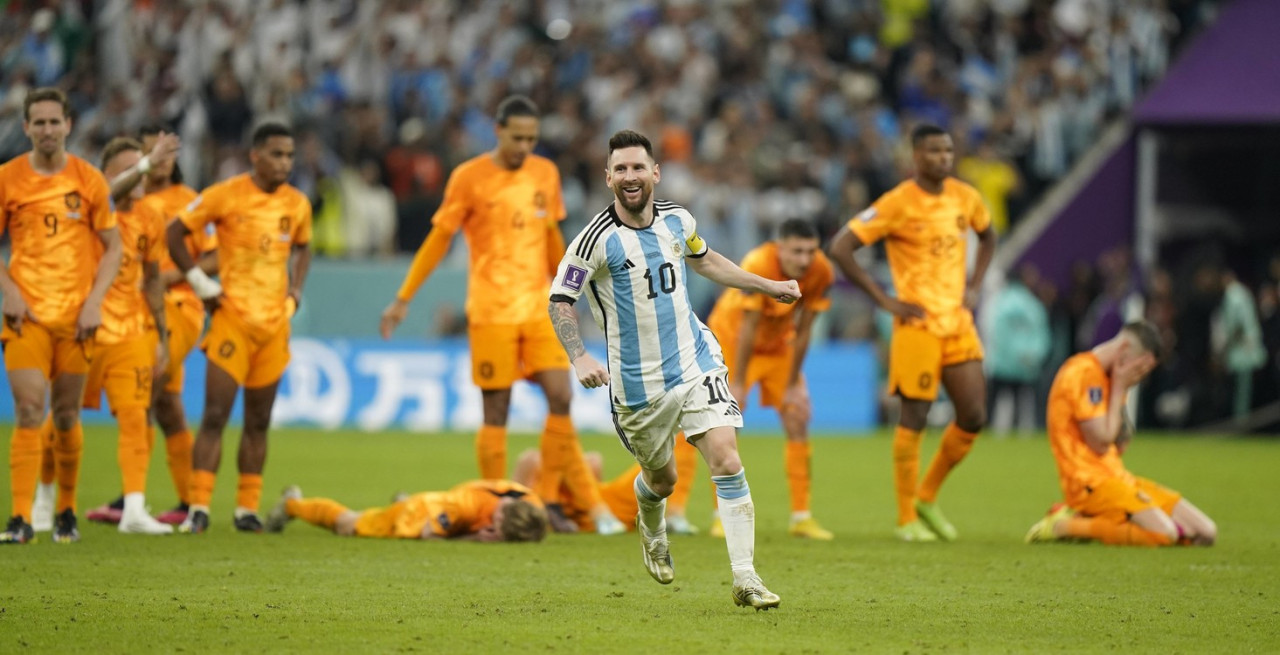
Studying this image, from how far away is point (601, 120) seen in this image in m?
25.5

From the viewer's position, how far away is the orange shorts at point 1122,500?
11.1m

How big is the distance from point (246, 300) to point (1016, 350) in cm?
1494

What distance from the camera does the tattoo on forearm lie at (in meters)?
7.91

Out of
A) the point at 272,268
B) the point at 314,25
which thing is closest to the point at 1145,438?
the point at 314,25

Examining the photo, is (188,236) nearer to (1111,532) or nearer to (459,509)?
(459,509)

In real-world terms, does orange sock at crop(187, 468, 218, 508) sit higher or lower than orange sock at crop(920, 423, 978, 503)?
lower

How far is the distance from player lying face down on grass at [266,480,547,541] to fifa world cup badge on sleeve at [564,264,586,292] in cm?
296

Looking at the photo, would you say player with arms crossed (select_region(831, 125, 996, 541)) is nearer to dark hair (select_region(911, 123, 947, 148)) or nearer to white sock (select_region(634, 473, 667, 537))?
dark hair (select_region(911, 123, 947, 148))

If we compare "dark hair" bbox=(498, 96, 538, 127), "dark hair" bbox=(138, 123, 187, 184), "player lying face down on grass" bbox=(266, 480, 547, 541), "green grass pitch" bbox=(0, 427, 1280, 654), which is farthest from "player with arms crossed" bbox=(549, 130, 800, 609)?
"dark hair" bbox=(138, 123, 187, 184)

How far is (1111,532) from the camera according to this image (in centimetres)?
1120

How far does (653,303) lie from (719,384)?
1.70 ft

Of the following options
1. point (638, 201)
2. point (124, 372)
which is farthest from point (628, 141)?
point (124, 372)

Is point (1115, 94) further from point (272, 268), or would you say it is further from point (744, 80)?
point (272, 268)

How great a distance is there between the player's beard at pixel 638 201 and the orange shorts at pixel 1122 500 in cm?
467
